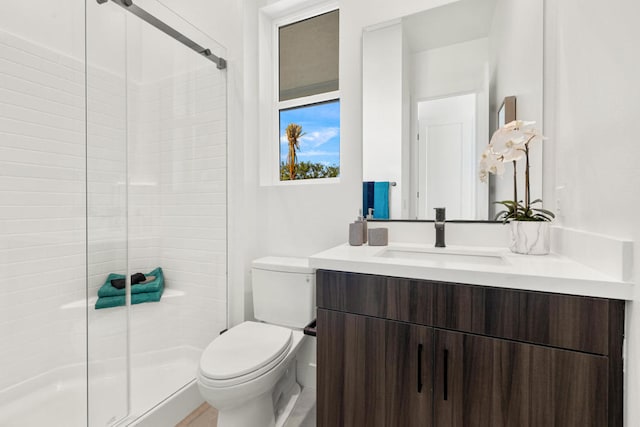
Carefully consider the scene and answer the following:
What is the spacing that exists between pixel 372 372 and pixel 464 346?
12.6 inches

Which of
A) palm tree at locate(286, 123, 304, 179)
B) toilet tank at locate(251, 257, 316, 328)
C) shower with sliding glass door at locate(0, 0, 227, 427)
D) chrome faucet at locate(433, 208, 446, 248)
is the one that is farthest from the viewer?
palm tree at locate(286, 123, 304, 179)

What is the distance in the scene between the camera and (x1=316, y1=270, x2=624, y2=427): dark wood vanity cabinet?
0.73 metres

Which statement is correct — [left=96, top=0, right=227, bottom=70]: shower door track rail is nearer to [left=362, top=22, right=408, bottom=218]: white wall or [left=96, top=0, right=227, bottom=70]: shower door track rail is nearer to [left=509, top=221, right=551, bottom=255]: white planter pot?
[left=362, top=22, right=408, bottom=218]: white wall

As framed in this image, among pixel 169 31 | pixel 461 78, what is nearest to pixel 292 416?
pixel 461 78

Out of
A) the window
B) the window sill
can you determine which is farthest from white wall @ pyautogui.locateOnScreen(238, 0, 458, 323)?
the window

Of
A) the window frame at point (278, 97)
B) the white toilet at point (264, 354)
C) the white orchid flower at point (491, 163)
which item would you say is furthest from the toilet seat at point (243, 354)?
the white orchid flower at point (491, 163)

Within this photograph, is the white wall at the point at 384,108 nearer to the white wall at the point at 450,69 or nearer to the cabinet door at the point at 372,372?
the white wall at the point at 450,69

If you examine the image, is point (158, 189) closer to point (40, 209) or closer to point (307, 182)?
point (40, 209)

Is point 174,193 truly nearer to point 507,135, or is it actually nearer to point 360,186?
point 360,186

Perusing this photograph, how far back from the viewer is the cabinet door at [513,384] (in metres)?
0.73

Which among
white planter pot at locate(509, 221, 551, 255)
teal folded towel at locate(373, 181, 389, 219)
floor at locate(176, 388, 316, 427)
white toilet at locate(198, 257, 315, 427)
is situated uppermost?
teal folded towel at locate(373, 181, 389, 219)

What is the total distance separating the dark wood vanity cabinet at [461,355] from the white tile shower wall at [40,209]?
1455mm

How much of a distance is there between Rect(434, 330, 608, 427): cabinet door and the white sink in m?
0.41

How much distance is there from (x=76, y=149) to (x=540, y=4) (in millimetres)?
2434
